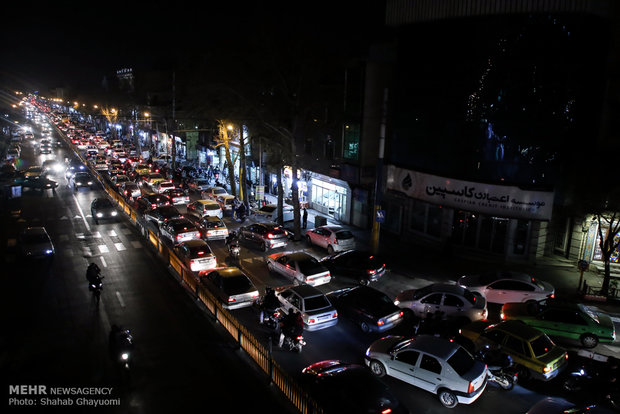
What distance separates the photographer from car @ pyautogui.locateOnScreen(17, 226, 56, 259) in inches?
871

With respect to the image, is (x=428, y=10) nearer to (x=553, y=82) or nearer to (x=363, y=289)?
(x=553, y=82)

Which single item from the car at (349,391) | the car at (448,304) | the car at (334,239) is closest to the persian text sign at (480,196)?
the car at (334,239)

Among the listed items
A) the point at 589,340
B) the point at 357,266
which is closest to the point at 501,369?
the point at 589,340

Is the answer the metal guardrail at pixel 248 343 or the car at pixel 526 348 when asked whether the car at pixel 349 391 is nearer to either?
the metal guardrail at pixel 248 343

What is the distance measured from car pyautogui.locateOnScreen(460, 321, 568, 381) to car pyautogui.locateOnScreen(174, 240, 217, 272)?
498 inches

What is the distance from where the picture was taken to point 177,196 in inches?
1458

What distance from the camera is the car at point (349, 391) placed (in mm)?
9852

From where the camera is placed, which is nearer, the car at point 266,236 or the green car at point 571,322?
the green car at point 571,322

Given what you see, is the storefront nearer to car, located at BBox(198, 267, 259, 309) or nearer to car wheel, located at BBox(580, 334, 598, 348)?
car wheel, located at BBox(580, 334, 598, 348)

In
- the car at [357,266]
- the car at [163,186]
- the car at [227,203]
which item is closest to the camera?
the car at [357,266]

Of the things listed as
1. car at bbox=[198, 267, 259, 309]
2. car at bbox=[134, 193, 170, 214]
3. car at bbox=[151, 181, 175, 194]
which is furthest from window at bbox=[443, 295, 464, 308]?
car at bbox=[151, 181, 175, 194]

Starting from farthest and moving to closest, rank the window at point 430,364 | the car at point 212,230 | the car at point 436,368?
the car at point 212,230, the window at point 430,364, the car at point 436,368

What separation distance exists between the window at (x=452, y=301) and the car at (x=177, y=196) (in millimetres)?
26000

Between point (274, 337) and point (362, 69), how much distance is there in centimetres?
1875
